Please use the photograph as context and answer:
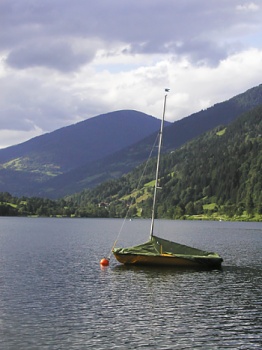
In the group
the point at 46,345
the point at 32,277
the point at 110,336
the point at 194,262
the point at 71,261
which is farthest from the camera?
the point at 71,261

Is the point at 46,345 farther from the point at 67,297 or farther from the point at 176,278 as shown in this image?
the point at 176,278

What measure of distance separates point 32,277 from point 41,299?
15861 millimetres

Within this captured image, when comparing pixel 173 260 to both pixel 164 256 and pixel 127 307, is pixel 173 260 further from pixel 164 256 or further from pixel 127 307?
pixel 127 307

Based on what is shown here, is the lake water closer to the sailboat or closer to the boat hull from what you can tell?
the boat hull

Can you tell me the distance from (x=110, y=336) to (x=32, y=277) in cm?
3005

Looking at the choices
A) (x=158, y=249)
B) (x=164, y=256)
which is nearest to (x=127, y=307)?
(x=164, y=256)

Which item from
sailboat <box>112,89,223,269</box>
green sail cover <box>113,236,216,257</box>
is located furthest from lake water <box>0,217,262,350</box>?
green sail cover <box>113,236,216,257</box>

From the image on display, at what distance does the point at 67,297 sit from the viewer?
52188 mm

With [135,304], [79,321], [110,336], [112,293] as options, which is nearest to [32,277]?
[112,293]

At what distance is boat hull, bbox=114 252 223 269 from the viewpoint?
74062 millimetres

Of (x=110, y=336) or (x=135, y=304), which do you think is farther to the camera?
(x=135, y=304)

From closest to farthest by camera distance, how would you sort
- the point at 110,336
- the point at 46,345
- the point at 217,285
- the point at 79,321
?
the point at 46,345 → the point at 110,336 → the point at 79,321 → the point at 217,285

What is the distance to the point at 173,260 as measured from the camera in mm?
74188

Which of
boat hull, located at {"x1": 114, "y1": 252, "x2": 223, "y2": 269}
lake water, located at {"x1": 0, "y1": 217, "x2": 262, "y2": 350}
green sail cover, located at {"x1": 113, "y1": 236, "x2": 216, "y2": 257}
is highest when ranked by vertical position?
green sail cover, located at {"x1": 113, "y1": 236, "x2": 216, "y2": 257}
